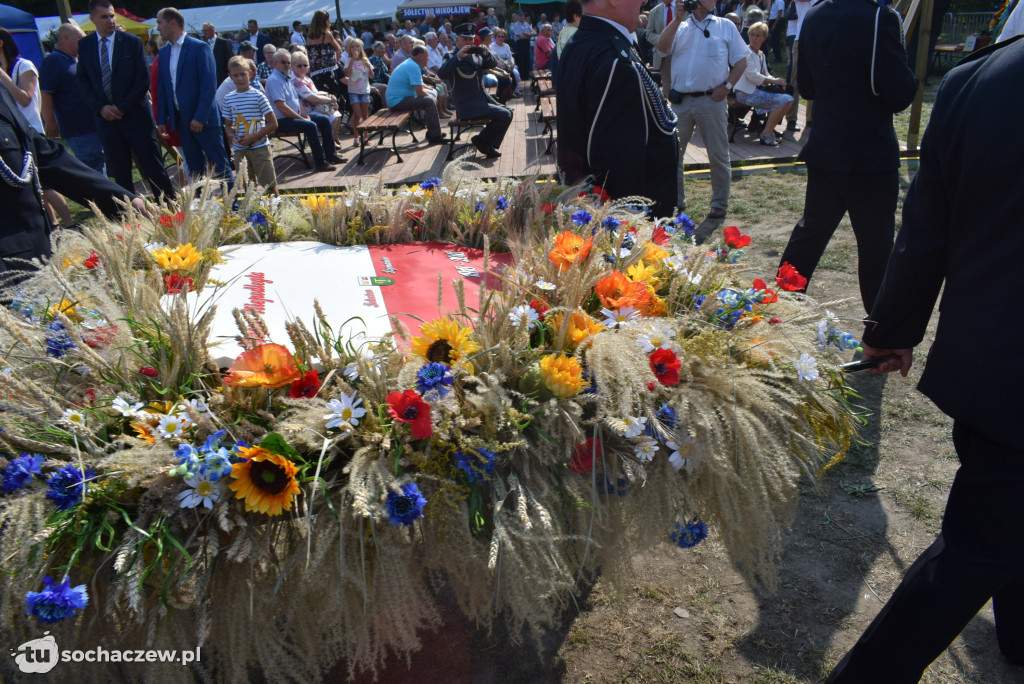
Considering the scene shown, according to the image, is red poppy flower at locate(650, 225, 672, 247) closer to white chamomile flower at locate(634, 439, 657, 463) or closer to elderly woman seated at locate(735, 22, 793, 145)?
white chamomile flower at locate(634, 439, 657, 463)

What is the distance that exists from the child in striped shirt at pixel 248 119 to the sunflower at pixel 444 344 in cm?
482

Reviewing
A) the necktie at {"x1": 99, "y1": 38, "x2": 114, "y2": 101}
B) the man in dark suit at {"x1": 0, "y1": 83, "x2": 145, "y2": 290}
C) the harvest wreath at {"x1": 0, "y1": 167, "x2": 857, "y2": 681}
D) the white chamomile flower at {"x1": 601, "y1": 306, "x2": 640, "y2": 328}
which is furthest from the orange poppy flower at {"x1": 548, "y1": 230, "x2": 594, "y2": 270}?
the necktie at {"x1": 99, "y1": 38, "x2": 114, "y2": 101}

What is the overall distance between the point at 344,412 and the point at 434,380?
0.65ft

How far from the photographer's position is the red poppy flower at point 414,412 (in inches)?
51.7

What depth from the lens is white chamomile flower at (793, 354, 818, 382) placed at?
152 cm

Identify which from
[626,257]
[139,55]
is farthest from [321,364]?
[139,55]

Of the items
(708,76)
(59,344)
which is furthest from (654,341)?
(708,76)

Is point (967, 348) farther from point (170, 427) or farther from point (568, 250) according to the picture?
point (170, 427)

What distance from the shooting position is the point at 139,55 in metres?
5.70

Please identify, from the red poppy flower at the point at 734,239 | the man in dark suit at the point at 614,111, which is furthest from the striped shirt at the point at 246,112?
the red poppy flower at the point at 734,239

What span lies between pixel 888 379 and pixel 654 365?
2.47 m

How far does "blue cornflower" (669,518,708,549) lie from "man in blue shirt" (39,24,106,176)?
6487mm

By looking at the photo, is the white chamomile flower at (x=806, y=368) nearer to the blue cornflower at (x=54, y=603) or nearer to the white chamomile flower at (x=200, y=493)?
the white chamomile flower at (x=200, y=493)

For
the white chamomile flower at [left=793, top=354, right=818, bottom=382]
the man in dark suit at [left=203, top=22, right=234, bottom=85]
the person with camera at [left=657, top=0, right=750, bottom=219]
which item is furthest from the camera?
the man in dark suit at [left=203, top=22, right=234, bottom=85]
